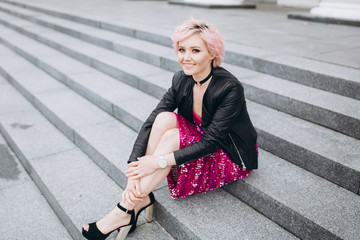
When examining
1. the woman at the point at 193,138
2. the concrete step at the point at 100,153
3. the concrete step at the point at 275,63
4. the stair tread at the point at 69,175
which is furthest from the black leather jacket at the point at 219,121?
the concrete step at the point at 275,63

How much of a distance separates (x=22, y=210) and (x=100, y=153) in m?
0.82

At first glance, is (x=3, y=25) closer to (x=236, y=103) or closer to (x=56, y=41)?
(x=56, y=41)

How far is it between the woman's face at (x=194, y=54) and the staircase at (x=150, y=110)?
35.8 inches

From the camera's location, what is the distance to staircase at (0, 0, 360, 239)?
226cm

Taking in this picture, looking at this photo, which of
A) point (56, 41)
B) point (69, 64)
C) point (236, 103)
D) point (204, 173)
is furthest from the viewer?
point (56, 41)

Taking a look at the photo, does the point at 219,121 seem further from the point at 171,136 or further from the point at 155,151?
the point at 155,151

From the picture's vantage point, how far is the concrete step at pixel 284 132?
7.93 feet

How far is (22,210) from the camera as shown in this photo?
9.55 ft

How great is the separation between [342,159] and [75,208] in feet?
6.80

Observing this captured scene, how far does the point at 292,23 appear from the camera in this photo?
7.11 metres

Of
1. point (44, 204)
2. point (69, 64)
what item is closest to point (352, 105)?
point (44, 204)

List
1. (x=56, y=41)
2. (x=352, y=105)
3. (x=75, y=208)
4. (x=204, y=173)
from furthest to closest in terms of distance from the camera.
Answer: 1. (x=56, y=41)
2. (x=352, y=105)
3. (x=75, y=208)
4. (x=204, y=173)

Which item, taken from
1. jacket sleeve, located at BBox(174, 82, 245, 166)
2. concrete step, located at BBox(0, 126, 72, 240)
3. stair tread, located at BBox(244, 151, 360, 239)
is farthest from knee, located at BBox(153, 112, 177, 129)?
concrete step, located at BBox(0, 126, 72, 240)

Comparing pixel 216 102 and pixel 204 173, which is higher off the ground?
pixel 216 102
